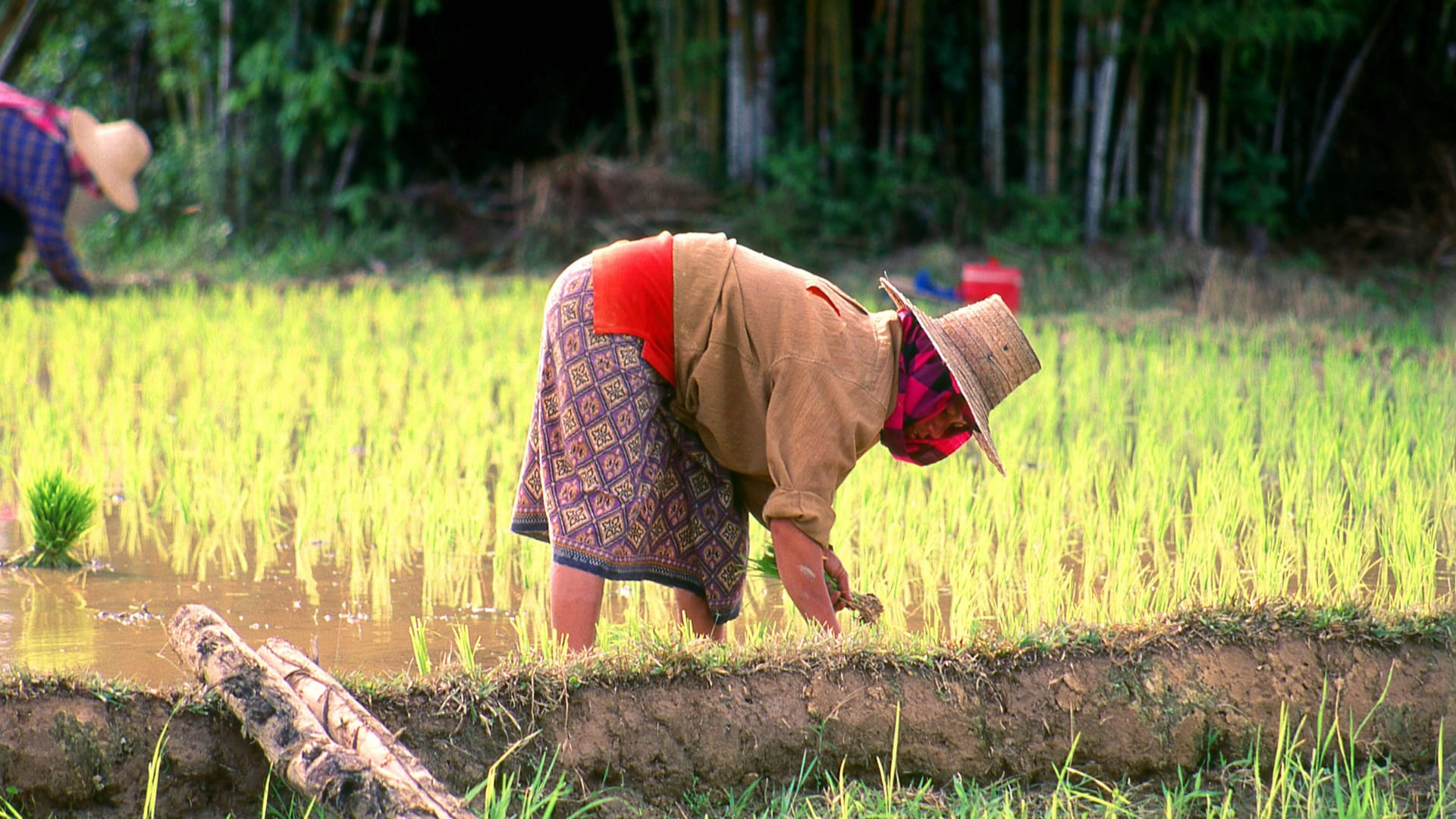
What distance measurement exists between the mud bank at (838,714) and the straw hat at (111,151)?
4720 millimetres

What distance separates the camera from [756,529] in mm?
3016

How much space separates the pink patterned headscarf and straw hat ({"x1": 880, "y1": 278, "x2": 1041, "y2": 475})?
0.08ft

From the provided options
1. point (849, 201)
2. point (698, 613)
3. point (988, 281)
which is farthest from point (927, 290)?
point (698, 613)

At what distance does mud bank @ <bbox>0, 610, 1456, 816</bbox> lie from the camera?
6.03 ft

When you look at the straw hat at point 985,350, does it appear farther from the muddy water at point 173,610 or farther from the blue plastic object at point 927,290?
the blue plastic object at point 927,290

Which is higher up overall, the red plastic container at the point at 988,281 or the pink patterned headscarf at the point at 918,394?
the pink patterned headscarf at the point at 918,394

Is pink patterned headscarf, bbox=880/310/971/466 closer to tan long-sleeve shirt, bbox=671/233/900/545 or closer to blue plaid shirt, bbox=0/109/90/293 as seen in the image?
tan long-sleeve shirt, bbox=671/233/900/545

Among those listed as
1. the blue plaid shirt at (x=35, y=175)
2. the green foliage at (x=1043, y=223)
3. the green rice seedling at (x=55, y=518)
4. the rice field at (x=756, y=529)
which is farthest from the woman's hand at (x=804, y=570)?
the green foliage at (x=1043, y=223)

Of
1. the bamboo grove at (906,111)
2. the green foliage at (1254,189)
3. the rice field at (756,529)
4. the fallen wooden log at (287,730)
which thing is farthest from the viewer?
the green foliage at (1254,189)

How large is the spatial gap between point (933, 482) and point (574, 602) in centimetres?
149

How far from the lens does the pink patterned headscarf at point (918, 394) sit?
6.95 feet

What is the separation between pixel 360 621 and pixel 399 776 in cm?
101

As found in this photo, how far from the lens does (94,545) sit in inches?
118

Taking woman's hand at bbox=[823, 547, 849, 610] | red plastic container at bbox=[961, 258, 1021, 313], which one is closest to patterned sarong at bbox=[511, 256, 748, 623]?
woman's hand at bbox=[823, 547, 849, 610]
